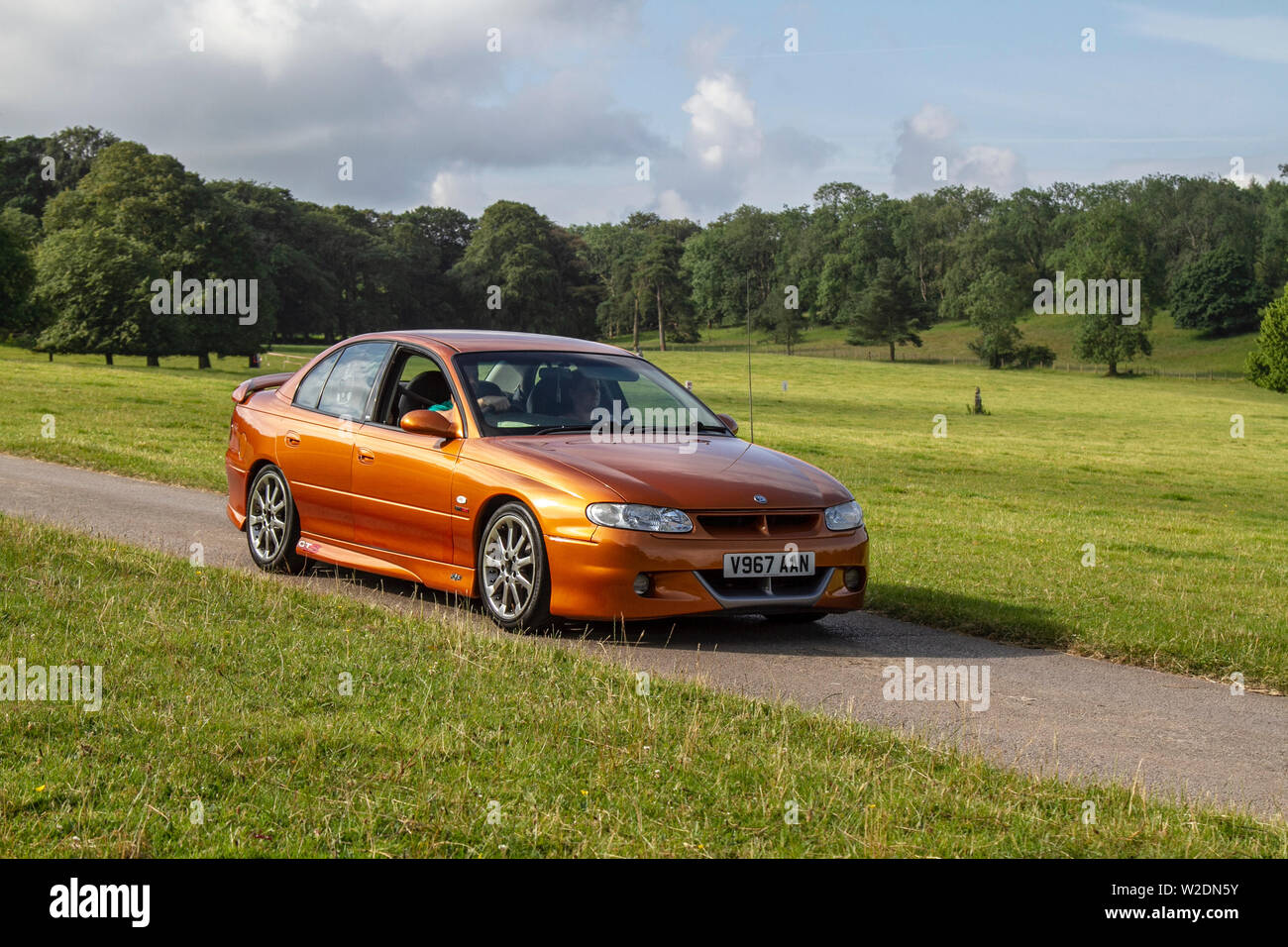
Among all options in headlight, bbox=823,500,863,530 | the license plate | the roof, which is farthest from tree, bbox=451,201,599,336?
the license plate

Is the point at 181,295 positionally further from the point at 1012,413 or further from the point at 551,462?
the point at 551,462

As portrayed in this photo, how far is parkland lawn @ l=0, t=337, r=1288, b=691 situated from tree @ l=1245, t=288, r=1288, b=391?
1177 cm

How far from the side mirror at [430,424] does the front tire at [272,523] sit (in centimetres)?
169

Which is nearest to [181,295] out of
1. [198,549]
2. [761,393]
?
[761,393]

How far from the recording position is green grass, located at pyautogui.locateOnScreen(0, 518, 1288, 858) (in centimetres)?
420

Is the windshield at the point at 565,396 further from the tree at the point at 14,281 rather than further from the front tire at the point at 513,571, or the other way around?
the tree at the point at 14,281

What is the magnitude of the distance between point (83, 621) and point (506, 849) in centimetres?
402

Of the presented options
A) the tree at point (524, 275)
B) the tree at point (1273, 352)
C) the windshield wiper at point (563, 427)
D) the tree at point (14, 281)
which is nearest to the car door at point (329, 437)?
the windshield wiper at point (563, 427)

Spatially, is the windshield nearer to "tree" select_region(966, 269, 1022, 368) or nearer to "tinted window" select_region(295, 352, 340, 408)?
"tinted window" select_region(295, 352, 340, 408)

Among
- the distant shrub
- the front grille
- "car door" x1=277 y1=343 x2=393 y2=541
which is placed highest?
the distant shrub

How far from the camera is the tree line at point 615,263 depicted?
71.1 m

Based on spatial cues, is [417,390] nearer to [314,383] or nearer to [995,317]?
[314,383]

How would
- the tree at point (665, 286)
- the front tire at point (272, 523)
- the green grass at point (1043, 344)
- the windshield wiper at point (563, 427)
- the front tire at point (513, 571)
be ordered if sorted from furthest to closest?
the tree at point (665, 286), the green grass at point (1043, 344), the front tire at point (272, 523), the windshield wiper at point (563, 427), the front tire at point (513, 571)
